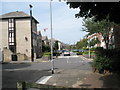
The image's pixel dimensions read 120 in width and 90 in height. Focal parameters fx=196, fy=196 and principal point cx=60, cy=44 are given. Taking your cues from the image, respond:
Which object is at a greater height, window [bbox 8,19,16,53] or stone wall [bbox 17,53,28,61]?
window [bbox 8,19,16,53]

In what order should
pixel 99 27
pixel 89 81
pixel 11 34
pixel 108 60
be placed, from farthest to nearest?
pixel 11 34 < pixel 99 27 < pixel 108 60 < pixel 89 81

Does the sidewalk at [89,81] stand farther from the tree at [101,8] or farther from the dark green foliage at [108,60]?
the tree at [101,8]

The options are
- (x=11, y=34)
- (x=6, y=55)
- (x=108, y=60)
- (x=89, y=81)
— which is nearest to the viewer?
(x=89, y=81)

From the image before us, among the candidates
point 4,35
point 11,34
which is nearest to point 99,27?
point 11,34

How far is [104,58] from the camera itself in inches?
537

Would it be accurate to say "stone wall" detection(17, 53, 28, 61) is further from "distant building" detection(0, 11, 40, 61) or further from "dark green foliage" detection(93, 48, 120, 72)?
"dark green foliage" detection(93, 48, 120, 72)

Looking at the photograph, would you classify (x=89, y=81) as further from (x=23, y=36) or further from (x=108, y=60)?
(x=23, y=36)

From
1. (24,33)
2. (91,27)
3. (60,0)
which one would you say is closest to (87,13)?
(60,0)

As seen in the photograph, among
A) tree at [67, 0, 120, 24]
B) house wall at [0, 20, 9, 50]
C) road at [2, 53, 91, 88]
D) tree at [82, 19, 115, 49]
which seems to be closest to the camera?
tree at [67, 0, 120, 24]

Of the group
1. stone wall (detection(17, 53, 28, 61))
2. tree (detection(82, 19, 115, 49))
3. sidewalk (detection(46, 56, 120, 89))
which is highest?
tree (detection(82, 19, 115, 49))

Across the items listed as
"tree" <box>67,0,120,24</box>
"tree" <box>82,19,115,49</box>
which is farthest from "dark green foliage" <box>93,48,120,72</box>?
"tree" <box>82,19,115,49</box>

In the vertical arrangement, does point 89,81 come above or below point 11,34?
below

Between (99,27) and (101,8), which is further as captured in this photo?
(99,27)

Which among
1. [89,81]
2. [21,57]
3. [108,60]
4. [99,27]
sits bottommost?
[89,81]
